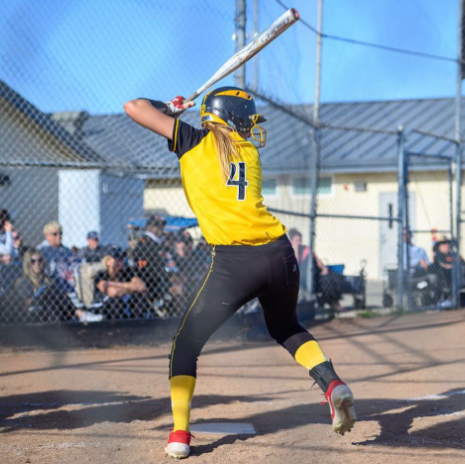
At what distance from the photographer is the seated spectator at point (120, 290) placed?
8383 mm

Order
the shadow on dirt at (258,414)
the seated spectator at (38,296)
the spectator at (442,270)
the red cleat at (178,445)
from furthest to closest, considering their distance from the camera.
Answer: the spectator at (442,270) < the seated spectator at (38,296) < the shadow on dirt at (258,414) < the red cleat at (178,445)

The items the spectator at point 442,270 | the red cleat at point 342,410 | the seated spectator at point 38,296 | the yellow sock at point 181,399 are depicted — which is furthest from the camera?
the spectator at point 442,270

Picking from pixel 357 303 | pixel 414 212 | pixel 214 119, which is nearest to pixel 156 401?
pixel 214 119

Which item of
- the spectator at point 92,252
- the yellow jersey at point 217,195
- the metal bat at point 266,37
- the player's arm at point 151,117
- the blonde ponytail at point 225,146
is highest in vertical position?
the metal bat at point 266,37

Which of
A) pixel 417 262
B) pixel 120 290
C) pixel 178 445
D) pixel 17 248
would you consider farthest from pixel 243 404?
pixel 417 262

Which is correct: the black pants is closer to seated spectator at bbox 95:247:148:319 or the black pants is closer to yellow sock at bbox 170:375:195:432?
yellow sock at bbox 170:375:195:432

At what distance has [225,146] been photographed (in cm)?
370

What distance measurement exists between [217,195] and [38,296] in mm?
4877

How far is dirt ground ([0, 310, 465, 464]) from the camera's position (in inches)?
147

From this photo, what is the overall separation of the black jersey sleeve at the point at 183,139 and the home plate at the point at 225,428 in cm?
163

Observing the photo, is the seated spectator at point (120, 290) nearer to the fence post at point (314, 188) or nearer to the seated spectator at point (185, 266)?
the seated spectator at point (185, 266)

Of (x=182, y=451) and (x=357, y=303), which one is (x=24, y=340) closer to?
(x=182, y=451)

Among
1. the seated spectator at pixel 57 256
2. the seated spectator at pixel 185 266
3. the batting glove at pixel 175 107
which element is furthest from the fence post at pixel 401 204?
the batting glove at pixel 175 107

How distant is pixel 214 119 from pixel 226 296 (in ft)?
3.03
